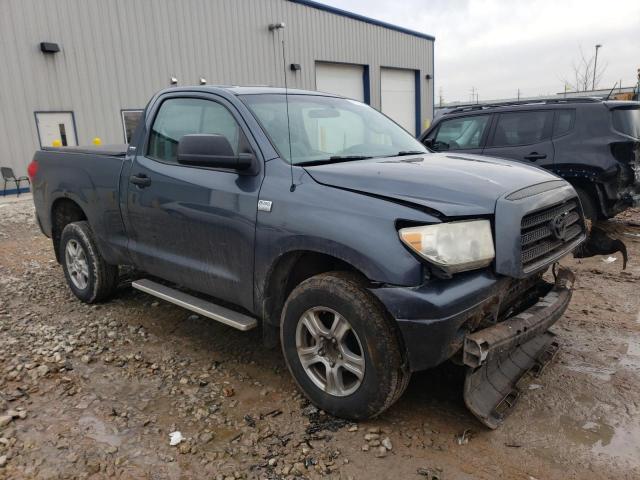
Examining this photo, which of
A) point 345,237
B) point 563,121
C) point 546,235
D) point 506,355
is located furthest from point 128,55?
→ point 506,355

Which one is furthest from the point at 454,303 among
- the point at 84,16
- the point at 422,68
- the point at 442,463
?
the point at 422,68

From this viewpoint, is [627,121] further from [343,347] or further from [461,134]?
[343,347]

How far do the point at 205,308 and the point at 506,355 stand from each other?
1.98m

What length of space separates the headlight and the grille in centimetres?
29

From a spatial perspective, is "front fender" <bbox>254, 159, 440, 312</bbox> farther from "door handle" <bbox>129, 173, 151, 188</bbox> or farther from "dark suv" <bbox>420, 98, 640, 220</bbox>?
"dark suv" <bbox>420, 98, 640, 220</bbox>

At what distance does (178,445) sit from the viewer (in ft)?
8.93

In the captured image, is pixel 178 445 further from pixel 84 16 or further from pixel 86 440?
pixel 84 16

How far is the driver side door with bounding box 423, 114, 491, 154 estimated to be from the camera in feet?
22.8

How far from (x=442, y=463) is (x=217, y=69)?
52.4ft

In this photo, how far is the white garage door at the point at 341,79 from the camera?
66.2ft

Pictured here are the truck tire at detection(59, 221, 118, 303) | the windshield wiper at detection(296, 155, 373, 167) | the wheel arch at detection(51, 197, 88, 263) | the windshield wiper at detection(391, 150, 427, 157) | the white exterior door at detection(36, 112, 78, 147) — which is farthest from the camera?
the white exterior door at detection(36, 112, 78, 147)

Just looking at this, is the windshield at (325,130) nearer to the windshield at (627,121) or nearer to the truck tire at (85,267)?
the truck tire at (85,267)

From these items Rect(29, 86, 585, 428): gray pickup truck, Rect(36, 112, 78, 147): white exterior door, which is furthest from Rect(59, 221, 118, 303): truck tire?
Rect(36, 112, 78, 147): white exterior door

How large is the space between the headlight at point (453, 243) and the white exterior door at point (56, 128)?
43.4 feet
